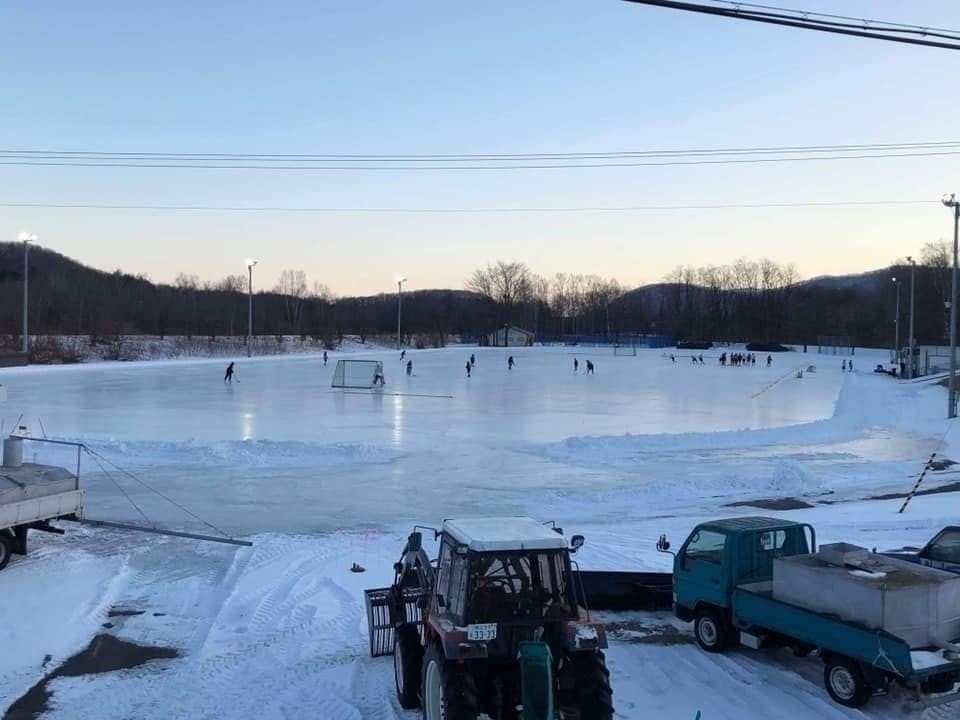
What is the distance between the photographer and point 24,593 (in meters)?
11.0

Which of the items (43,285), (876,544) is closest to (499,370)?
(876,544)

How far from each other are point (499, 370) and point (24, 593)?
5879cm

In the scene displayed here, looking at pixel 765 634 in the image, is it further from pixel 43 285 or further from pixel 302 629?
pixel 43 285

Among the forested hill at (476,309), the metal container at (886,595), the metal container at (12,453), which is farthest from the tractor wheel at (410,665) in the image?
the forested hill at (476,309)

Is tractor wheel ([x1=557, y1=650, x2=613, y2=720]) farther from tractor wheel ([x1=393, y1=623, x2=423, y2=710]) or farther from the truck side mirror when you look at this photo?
the truck side mirror

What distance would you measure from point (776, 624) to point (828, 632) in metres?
0.70

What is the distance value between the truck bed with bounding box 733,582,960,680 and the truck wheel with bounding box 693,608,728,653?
337 millimetres

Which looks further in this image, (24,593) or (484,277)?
(484,277)

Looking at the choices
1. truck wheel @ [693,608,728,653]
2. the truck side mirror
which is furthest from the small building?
the truck side mirror

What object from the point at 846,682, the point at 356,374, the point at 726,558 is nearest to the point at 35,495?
the point at 726,558

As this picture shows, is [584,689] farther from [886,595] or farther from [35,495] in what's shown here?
[35,495]

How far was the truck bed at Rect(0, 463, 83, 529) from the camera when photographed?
11773 mm

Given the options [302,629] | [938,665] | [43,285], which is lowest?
[302,629]

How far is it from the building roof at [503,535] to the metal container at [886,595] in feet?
9.34
